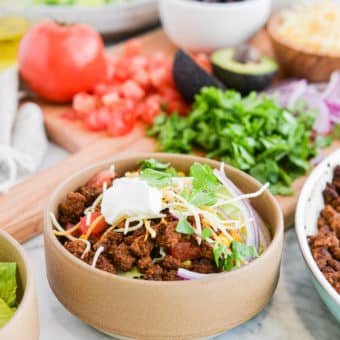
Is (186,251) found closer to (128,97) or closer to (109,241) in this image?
(109,241)

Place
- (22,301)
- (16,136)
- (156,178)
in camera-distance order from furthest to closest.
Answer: (16,136)
(156,178)
(22,301)

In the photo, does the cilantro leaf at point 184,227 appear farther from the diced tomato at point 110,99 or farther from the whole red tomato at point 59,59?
the whole red tomato at point 59,59

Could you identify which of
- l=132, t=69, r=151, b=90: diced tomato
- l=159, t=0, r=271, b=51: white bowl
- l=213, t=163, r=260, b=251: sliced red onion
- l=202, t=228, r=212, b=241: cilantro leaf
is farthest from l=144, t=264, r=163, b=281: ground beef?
l=159, t=0, r=271, b=51: white bowl

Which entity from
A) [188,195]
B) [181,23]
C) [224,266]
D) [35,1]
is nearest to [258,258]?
[224,266]

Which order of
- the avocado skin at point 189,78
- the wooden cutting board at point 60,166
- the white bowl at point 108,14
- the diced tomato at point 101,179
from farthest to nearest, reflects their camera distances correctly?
the white bowl at point 108,14, the avocado skin at point 189,78, the wooden cutting board at point 60,166, the diced tomato at point 101,179

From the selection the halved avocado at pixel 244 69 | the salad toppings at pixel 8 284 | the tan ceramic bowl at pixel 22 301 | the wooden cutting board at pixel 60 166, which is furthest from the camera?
the halved avocado at pixel 244 69

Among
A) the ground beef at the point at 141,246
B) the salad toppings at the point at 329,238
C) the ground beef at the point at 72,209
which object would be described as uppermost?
the ground beef at the point at 141,246

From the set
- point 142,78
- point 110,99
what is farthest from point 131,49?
point 110,99

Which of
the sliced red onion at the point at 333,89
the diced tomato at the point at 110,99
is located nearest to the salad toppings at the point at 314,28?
the sliced red onion at the point at 333,89
